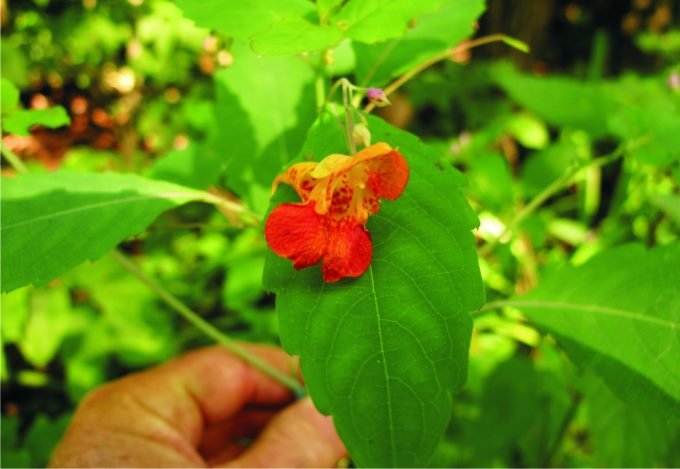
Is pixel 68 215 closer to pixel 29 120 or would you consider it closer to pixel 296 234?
pixel 29 120

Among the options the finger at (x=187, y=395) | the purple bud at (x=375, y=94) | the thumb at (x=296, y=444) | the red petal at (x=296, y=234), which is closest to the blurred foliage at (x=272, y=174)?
the purple bud at (x=375, y=94)

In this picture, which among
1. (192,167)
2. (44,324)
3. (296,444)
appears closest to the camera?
(296,444)

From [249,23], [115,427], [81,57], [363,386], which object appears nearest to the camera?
[363,386]

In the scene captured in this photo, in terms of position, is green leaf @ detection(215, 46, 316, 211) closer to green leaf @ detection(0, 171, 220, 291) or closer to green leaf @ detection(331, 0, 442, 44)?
green leaf @ detection(0, 171, 220, 291)

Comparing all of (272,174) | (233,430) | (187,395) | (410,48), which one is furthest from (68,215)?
(233,430)

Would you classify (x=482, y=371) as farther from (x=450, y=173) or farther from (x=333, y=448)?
(x=450, y=173)

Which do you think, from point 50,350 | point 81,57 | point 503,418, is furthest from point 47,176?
point 81,57
